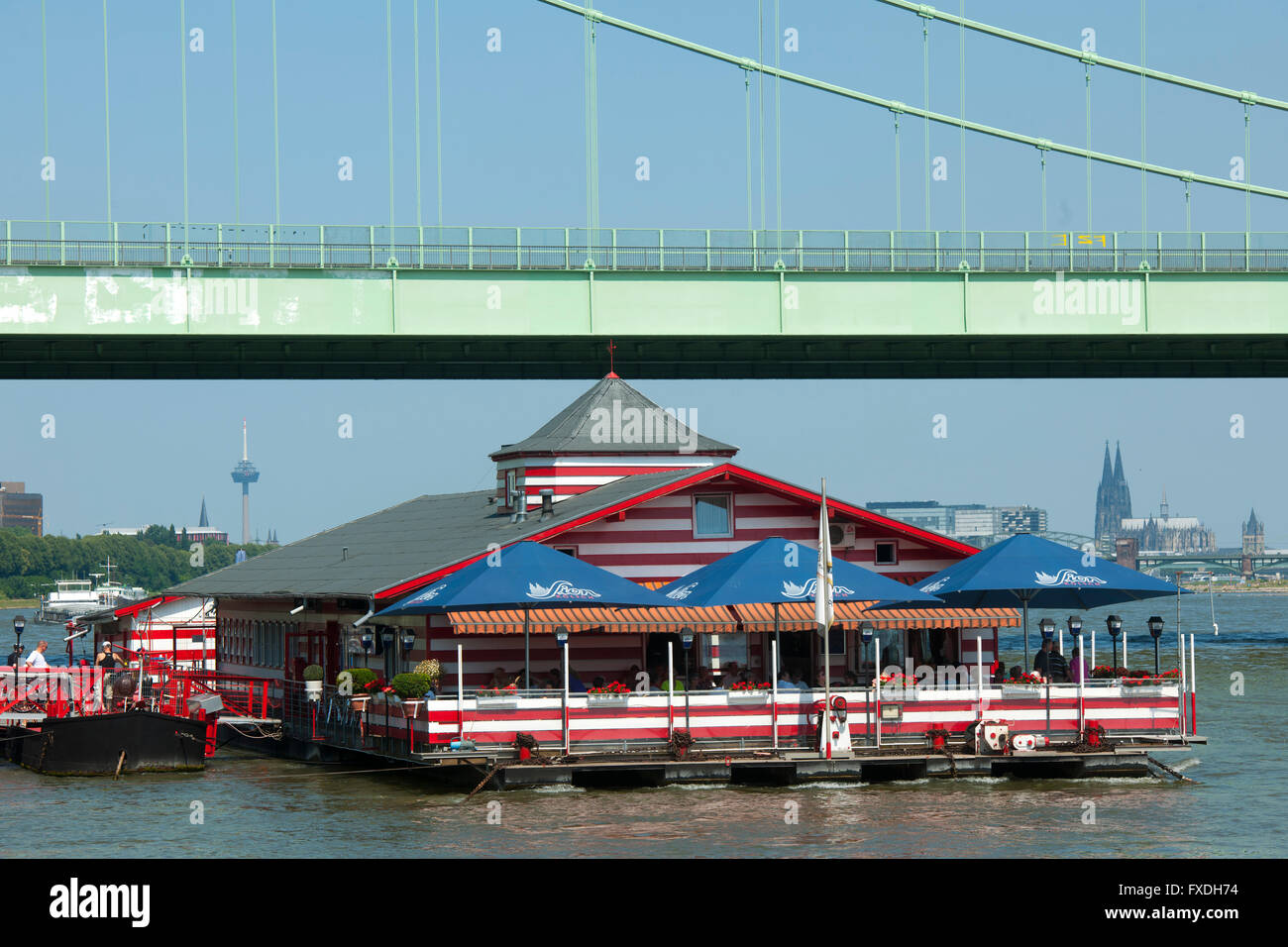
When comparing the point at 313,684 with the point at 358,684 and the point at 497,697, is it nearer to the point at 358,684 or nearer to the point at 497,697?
the point at 358,684

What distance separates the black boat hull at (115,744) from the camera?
1305 inches

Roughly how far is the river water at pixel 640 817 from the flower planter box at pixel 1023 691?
1.54m

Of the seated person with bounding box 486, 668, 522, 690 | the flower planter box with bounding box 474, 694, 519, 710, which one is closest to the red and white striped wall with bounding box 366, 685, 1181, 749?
the flower planter box with bounding box 474, 694, 519, 710

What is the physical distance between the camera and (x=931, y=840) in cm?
2383

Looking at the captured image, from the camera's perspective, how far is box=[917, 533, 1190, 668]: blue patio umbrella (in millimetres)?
31219

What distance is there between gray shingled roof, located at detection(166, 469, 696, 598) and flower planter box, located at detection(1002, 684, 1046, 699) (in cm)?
792

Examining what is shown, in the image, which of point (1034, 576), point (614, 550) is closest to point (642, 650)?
point (614, 550)

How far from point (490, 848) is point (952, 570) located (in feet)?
43.1

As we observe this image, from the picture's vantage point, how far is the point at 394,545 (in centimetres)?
4303

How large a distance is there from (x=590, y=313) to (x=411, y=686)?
2486 centimetres

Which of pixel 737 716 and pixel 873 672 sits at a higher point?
pixel 873 672

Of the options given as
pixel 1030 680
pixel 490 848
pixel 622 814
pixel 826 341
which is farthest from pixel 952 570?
pixel 826 341
